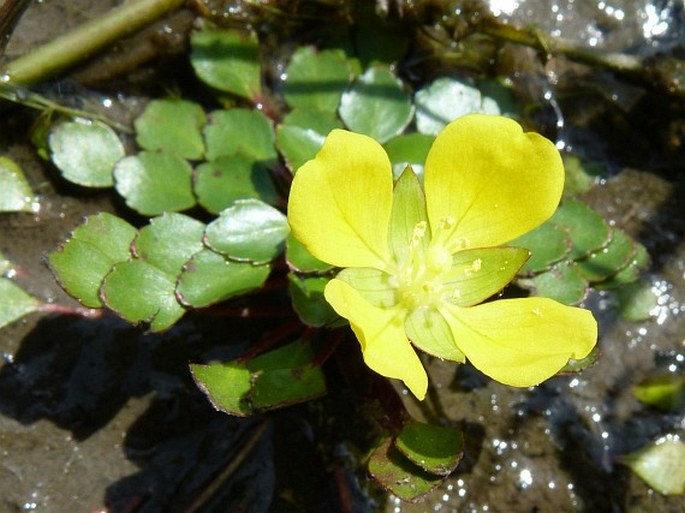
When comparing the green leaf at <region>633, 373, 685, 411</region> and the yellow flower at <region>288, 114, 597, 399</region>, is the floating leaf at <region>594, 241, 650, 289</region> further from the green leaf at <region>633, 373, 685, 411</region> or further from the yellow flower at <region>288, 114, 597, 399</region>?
the yellow flower at <region>288, 114, 597, 399</region>

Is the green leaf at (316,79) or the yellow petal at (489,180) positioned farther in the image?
the green leaf at (316,79)

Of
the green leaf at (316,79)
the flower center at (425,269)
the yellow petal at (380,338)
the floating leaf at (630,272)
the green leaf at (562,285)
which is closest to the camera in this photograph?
the yellow petal at (380,338)

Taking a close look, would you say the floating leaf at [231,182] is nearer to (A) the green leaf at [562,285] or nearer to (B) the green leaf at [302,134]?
(B) the green leaf at [302,134]

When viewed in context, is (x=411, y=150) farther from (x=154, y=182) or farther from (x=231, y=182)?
(x=154, y=182)

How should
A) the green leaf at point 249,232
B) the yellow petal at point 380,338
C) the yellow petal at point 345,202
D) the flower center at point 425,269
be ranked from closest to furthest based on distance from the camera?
1. the yellow petal at point 380,338
2. the yellow petal at point 345,202
3. the flower center at point 425,269
4. the green leaf at point 249,232

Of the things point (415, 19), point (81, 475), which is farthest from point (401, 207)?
point (81, 475)

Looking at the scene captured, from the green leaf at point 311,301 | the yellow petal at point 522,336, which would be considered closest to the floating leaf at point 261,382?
the green leaf at point 311,301

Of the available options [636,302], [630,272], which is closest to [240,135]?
[630,272]
